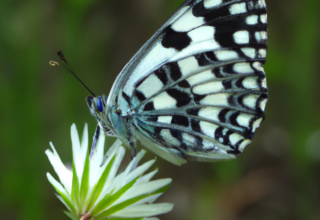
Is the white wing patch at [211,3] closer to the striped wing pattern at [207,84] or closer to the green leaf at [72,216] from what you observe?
the striped wing pattern at [207,84]

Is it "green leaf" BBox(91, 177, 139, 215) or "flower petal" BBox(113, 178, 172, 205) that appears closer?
"green leaf" BBox(91, 177, 139, 215)

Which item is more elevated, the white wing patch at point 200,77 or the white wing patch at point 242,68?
the white wing patch at point 200,77

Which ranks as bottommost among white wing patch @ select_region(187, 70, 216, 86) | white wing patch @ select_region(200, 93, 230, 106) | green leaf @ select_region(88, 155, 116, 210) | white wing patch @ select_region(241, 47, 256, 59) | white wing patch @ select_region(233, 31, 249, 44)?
white wing patch @ select_region(200, 93, 230, 106)

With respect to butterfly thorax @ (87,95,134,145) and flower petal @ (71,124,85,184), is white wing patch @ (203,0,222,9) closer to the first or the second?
butterfly thorax @ (87,95,134,145)

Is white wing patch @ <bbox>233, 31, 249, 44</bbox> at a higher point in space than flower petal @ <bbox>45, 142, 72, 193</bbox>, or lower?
lower

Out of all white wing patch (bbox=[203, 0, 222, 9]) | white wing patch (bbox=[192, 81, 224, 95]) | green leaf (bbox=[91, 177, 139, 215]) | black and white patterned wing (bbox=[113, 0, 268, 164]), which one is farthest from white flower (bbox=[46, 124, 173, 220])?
white wing patch (bbox=[203, 0, 222, 9])

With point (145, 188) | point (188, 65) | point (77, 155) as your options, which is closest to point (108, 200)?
point (145, 188)

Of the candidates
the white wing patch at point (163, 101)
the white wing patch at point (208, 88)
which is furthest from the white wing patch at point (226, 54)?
the white wing patch at point (163, 101)
